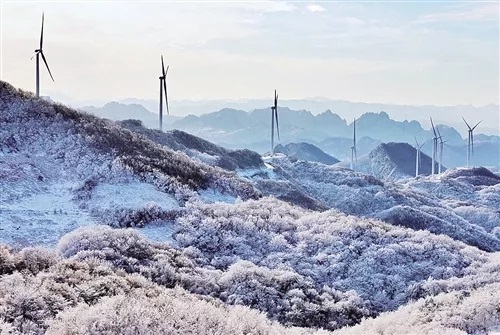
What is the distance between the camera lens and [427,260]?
33438mm

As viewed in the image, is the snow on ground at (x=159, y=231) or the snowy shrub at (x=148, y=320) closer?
the snowy shrub at (x=148, y=320)

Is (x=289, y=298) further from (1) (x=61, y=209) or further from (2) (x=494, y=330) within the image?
(1) (x=61, y=209)

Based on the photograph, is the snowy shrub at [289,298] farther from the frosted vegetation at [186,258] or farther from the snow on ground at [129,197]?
the snow on ground at [129,197]

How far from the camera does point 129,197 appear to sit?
39406 millimetres

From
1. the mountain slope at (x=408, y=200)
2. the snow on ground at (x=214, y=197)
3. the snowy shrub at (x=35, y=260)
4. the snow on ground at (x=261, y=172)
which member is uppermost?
the snowy shrub at (x=35, y=260)

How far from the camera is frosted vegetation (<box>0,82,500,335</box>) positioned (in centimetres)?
1455

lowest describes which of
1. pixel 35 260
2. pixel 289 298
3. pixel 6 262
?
pixel 289 298

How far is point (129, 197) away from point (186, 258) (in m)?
11.8

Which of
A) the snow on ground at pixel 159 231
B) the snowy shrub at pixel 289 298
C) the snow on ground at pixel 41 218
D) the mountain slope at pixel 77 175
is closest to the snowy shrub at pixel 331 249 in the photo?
the snow on ground at pixel 159 231

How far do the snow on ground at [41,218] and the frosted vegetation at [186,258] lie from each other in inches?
6.5

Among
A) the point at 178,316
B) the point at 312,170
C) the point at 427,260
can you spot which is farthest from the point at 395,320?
the point at 312,170

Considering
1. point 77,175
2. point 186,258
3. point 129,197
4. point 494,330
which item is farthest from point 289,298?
point 77,175

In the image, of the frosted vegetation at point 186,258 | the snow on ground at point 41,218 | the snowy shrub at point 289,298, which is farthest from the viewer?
the snow on ground at point 41,218

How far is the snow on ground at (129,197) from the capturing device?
38.0 m
